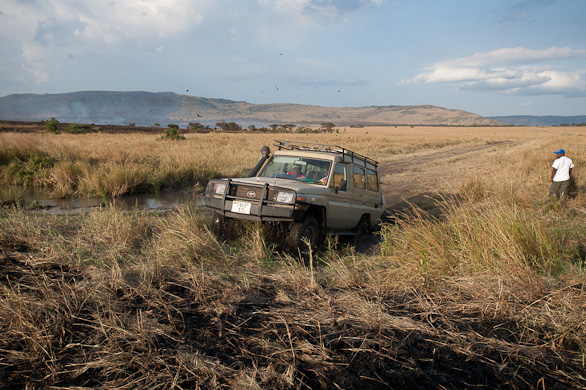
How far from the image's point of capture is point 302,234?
6.19m

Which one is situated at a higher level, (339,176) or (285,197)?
(339,176)

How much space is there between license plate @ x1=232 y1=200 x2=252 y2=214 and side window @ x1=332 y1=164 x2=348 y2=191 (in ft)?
5.93

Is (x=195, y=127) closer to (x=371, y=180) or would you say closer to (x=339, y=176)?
(x=371, y=180)

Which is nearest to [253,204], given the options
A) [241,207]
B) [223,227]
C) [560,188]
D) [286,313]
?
[241,207]

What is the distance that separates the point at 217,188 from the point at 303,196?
1.46m

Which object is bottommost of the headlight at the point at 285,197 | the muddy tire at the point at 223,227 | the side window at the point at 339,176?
the muddy tire at the point at 223,227

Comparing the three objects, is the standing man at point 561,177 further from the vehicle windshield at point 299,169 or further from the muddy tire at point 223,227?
the muddy tire at point 223,227

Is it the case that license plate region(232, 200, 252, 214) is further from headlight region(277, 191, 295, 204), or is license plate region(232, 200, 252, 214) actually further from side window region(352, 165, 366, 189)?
side window region(352, 165, 366, 189)

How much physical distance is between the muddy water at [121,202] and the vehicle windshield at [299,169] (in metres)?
3.46

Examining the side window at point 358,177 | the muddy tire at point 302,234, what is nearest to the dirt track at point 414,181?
the side window at point 358,177

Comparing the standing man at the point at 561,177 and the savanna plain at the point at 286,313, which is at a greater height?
the standing man at the point at 561,177

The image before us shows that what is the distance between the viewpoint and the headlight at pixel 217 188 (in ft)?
21.2

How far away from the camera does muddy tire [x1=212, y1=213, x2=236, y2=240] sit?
22.3ft

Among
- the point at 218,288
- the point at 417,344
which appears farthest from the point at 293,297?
the point at 417,344
